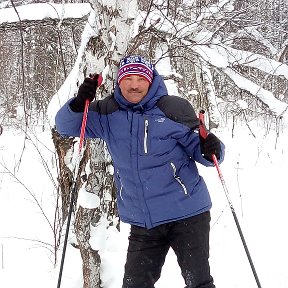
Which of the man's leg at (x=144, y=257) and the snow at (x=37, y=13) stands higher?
the snow at (x=37, y=13)

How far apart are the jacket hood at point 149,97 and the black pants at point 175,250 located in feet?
2.41

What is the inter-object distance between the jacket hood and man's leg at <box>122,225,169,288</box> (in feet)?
2.51

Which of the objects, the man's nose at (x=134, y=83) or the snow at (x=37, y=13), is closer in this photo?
the man's nose at (x=134, y=83)

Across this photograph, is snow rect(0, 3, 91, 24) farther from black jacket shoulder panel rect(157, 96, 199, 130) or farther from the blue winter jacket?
black jacket shoulder panel rect(157, 96, 199, 130)

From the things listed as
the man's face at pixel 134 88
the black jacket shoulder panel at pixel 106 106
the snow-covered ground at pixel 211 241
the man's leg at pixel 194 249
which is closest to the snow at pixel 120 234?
the snow-covered ground at pixel 211 241

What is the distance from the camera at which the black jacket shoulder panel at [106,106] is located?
272 centimetres

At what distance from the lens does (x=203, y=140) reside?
8.27 ft

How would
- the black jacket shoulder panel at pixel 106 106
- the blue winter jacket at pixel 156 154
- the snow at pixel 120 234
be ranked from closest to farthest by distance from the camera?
the blue winter jacket at pixel 156 154 → the black jacket shoulder panel at pixel 106 106 → the snow at pixel 120 234

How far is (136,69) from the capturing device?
2.66 metres

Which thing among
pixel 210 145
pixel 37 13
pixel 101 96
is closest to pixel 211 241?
pixel 101 96

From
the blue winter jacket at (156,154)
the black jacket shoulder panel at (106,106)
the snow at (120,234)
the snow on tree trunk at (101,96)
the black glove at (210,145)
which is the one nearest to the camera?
the black glove at (210,145)

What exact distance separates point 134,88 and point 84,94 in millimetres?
300

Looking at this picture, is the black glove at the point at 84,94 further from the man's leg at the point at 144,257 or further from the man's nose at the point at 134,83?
the man's leg at the point at 144,257

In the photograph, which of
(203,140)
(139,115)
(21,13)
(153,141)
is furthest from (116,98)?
(21,13)
